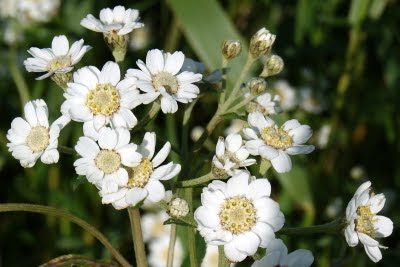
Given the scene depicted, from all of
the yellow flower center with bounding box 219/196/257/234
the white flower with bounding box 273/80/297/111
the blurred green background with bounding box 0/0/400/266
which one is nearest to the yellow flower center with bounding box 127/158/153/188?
the yellow flower center with bounding box 219/196/257/234

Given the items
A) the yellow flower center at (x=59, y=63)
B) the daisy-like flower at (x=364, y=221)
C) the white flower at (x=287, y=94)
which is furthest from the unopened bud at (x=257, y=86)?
the white flower at (x=287, y=94)

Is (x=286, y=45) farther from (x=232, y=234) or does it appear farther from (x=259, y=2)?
(x=232, y=234)

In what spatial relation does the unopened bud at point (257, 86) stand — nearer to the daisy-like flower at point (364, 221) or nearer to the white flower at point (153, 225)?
the daisy-like flower at point (364, 221)

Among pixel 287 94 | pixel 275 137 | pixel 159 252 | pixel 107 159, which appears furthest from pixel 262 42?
pixel 287 94

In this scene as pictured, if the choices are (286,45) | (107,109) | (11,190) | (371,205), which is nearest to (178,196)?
(107,109)

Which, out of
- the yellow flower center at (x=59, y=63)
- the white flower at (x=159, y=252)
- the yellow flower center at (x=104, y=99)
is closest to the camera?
the yellow flower center at (x=104, y=99)

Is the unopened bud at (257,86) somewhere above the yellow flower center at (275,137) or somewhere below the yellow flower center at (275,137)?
above
